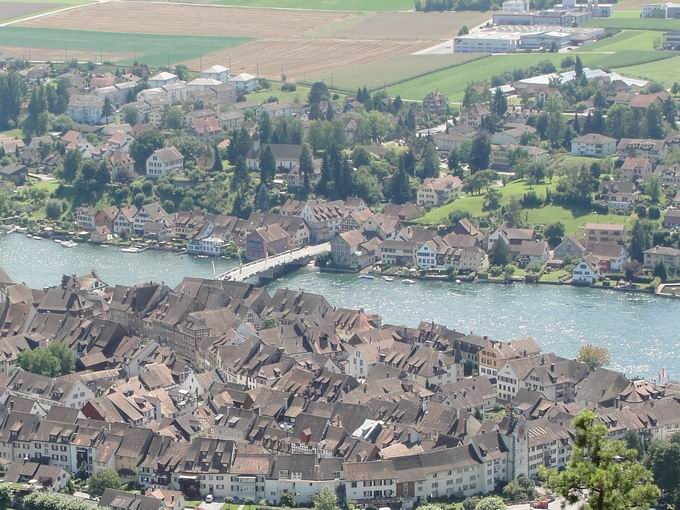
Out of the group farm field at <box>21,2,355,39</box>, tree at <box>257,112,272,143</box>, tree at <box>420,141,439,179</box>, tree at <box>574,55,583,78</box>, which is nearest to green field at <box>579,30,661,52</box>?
tree at <box>574,55,583,78</box>

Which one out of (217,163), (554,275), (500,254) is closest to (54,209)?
(217,163)

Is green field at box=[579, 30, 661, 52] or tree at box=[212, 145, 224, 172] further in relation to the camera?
green field at box=[579, 30, 661, 52]

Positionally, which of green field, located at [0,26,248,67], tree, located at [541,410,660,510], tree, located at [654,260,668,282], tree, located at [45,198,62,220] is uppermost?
tree, located at [541,410,660,510]

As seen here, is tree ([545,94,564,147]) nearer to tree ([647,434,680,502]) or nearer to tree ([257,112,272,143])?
tree ([257,112,272,143])

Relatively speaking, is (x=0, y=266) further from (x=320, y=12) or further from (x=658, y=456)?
(x=320, y=12)

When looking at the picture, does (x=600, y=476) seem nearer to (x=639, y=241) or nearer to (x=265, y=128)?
(x=639, y=241)

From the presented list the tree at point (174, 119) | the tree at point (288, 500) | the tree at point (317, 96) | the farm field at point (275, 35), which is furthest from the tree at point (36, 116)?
the tree at point (288, 500)
